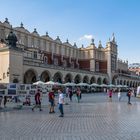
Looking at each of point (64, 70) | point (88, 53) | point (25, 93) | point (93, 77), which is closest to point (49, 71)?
point (64, 70)

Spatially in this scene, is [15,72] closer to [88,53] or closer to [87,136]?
[87,136]

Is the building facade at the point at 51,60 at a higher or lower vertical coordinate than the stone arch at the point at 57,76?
higher

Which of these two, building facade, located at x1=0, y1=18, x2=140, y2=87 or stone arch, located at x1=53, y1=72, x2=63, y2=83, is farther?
stone arch, located at x1=53, y1=72, x2=63, y2=83

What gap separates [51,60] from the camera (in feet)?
224

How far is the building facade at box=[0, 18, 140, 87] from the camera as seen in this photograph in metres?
41.5

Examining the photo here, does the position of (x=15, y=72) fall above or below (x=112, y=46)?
below

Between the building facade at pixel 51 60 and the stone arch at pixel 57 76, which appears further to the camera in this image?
the stone arch at pixel 57 76

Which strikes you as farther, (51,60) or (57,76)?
(51,60)

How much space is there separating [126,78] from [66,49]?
28594 millimetres

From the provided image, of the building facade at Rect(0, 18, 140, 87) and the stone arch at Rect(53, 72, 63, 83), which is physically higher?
the building facade at Rect(0, 18, 140, 87)

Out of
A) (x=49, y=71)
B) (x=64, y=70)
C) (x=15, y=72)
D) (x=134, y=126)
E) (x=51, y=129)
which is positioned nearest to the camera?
(x=51, y=129)

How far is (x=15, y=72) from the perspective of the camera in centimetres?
4125

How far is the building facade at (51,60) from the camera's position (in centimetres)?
4150

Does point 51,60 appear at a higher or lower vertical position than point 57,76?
higher
